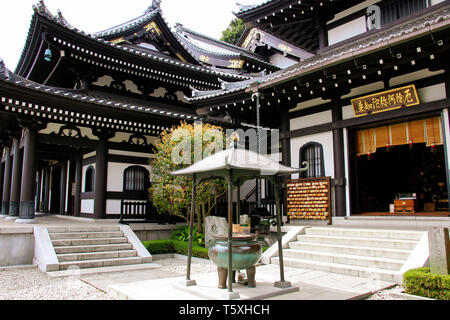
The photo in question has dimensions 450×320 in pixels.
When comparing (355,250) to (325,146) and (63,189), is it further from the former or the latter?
(63,189)

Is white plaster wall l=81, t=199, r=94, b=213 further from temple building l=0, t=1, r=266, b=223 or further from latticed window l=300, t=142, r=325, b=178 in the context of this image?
latticed window l=300, t=142, r=325, b=178

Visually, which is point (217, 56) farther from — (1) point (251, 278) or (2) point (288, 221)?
(1) point (251, 278)

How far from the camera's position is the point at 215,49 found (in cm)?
2234

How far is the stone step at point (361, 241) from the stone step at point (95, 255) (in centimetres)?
498

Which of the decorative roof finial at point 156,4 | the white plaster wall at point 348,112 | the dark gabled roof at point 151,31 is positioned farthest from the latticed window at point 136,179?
the decorative roof finial at point 156,4

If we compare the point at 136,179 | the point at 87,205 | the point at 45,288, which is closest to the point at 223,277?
the point at 45,288

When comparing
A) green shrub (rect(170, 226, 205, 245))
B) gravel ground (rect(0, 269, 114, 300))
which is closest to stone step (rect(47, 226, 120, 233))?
gravel ground (rect(0, 269, 114, 300))

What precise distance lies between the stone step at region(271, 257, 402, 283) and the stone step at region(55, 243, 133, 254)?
4539mm

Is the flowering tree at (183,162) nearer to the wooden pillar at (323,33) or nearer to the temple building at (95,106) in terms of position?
the temple building at (95,106)

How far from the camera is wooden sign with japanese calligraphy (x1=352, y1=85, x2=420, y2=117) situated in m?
8.98

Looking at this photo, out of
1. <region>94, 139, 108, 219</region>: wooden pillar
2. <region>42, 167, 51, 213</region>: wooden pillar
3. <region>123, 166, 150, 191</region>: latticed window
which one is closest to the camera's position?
<region>94, 139, 108, 219</region>: wooden pillar

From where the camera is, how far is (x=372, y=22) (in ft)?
35.1
